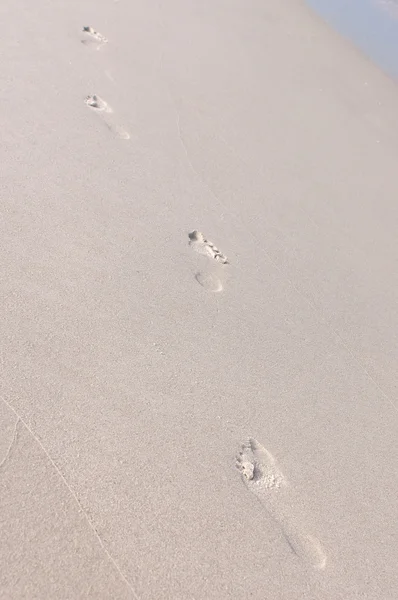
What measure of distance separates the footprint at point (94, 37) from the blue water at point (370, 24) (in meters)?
2.79

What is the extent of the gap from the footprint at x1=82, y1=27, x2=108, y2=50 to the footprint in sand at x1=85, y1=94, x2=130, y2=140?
922 millimetres

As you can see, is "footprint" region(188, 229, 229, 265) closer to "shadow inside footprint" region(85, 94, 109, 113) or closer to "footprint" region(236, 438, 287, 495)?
"footprint" region(236, 438, 287, 495)

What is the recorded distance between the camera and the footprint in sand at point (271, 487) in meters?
2.27

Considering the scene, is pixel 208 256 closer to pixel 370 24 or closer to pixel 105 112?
pixel 105 112

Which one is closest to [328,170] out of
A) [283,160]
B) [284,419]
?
[283,160]

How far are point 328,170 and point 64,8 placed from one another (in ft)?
8.43

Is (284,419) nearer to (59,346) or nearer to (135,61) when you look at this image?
(59,346)

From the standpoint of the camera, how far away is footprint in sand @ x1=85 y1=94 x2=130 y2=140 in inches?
161

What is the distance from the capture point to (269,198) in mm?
3969

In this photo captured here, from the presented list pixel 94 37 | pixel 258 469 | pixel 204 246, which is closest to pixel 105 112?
pixel 94 37

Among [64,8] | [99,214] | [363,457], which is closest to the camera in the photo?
[363,457]

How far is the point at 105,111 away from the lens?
4.24 m

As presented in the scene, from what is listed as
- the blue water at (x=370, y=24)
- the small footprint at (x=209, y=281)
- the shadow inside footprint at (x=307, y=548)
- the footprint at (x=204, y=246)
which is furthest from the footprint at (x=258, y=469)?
the blue water at (x=370, y=24)

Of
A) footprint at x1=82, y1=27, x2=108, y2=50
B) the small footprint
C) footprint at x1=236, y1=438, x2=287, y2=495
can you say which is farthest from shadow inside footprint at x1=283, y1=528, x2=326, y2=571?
footprint at x1=82, y1=27, x2=108, y2=50
